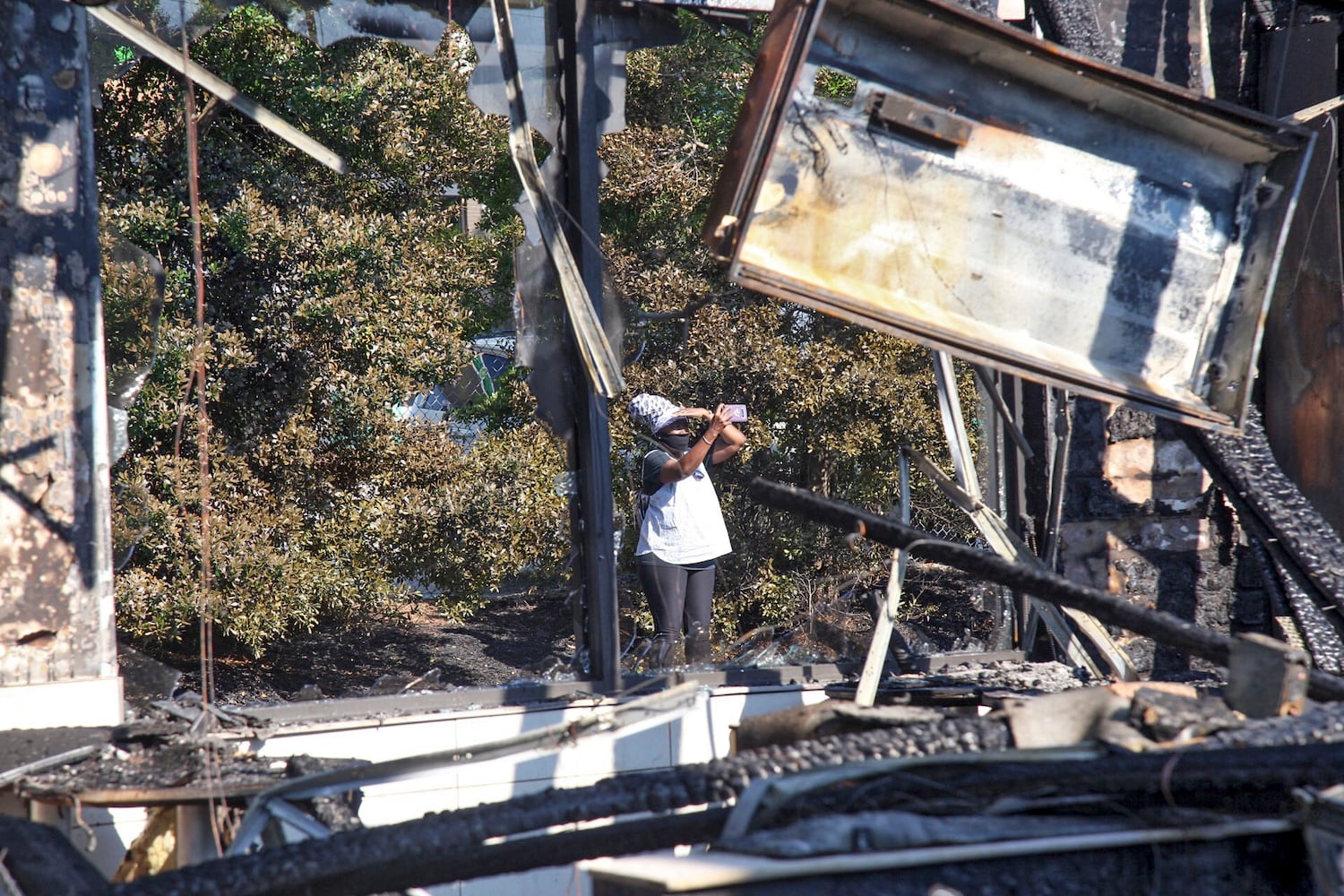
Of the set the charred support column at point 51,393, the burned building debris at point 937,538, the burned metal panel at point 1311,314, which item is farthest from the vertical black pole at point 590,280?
the burned metal panel at point 1311,314

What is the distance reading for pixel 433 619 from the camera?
11328 millimetres

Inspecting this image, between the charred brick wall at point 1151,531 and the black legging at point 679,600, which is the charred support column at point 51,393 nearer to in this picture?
the black legging at point 679,600

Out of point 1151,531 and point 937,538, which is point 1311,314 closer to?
point 1151,531

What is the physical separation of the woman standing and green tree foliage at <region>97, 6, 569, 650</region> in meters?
3.06

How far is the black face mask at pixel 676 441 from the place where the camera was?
19.3ft

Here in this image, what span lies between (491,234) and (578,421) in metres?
7.34

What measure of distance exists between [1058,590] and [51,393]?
10.6 feet

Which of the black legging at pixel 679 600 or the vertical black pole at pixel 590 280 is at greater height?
the vertical black pole at pixel 590 280

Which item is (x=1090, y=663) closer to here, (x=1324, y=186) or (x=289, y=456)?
(x=1324, y=186)

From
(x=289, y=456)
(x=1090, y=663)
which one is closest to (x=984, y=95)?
(x=1090, y=663)

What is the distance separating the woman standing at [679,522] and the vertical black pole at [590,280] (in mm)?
893

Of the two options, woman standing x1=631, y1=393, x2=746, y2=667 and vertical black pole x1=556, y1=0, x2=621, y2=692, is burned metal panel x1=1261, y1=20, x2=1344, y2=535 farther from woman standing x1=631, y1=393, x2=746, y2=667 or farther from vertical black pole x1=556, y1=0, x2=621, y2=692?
vertical black pole x1=556, y1=0, x2=621, y2=692

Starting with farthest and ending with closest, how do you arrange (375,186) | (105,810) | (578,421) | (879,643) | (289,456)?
(375,186) < (289,456) < (578,421) < (879,643) < (105,810)

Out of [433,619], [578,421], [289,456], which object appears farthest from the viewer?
[433,619]
